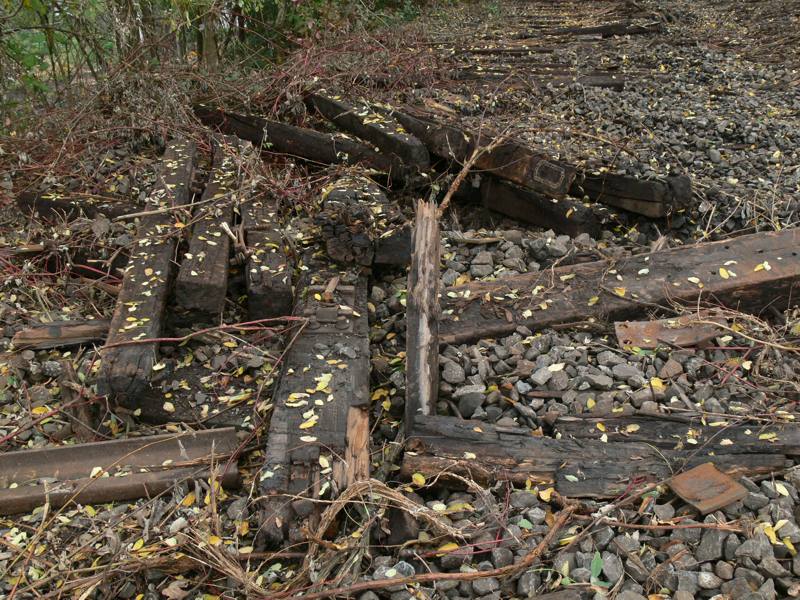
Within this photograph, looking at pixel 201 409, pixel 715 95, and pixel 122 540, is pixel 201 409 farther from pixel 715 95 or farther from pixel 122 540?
pixel 715 95

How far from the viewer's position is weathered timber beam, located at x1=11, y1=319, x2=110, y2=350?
3.69 meters

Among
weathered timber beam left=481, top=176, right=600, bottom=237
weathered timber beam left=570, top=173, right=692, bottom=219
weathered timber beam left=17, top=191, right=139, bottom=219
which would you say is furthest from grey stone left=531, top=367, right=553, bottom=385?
weathered timber beam left=17, top=191, right=139, bottom=219

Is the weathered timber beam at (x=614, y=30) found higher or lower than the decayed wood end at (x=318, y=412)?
higher

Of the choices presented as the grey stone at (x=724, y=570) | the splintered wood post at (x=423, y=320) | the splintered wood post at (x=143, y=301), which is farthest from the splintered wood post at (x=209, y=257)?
the grey stone at (x=724, y=570)

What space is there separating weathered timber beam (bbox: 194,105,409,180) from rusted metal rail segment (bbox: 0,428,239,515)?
2.97 metres

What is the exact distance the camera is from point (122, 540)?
2672 mm

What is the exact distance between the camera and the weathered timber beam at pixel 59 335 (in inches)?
145

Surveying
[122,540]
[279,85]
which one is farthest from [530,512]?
[279,85]

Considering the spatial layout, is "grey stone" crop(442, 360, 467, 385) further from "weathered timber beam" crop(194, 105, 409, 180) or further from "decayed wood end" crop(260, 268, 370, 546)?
"weathered timber beam" crop(194, 105, 409, 180)

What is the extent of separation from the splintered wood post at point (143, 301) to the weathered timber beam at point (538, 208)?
2398 millimetres

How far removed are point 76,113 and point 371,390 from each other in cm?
463

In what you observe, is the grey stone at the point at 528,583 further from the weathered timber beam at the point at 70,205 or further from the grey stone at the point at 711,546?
the weathered timber beam at the point at 70,205

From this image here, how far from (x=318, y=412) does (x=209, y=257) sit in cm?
145

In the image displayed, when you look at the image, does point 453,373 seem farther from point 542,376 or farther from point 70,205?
point 70,205
